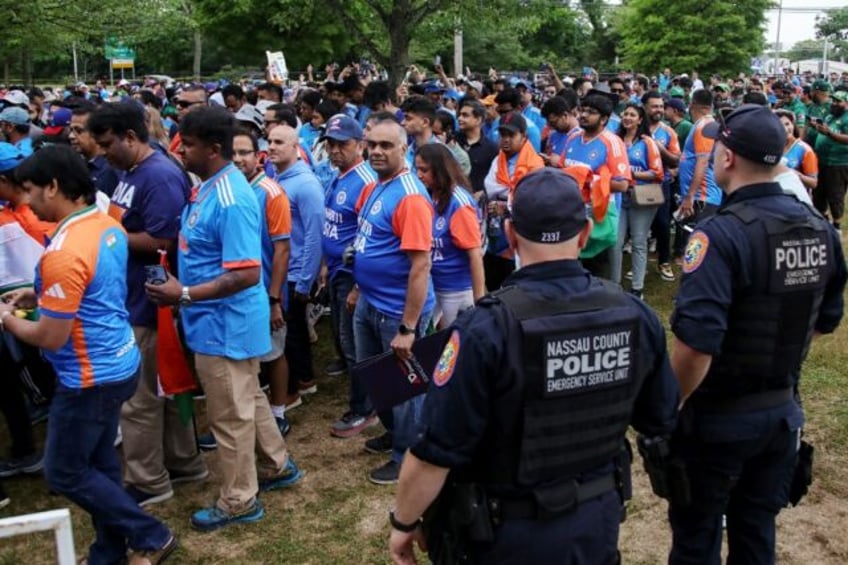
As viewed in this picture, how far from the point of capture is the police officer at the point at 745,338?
9.07ft

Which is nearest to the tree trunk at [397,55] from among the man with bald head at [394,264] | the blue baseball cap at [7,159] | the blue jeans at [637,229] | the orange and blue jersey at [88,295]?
the blue jeans at [637,229]

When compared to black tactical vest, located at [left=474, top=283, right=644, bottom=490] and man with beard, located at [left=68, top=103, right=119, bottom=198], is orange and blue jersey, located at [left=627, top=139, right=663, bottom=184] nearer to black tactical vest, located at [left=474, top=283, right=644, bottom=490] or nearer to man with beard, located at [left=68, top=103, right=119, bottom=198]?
man with beard, located at [left=68, top=103, right=119, bottom=198]

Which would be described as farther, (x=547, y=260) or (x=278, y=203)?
(x=278, y=203)

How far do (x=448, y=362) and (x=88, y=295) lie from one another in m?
1.80

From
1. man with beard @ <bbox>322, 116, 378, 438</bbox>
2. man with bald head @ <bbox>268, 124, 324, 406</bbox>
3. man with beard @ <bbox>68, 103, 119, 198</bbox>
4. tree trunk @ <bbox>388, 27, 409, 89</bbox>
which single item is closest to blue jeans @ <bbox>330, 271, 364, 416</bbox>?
man with beard @ <bbox>322, 116, 378, 438</bbox>

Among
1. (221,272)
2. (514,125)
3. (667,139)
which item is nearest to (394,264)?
(221,272)

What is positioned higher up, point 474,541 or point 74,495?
point 474,541

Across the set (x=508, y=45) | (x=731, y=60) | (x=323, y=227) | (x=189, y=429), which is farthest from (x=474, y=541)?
(x=508, y=45)

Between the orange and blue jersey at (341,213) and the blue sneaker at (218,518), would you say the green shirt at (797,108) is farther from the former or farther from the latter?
the blue sneaker at (218,518)

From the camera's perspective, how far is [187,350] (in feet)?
13.5

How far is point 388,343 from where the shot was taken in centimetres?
444

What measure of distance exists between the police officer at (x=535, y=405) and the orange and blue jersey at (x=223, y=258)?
1.70m

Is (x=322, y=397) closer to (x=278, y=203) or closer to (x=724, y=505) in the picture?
(x=278, y=203)

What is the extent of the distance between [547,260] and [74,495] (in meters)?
2.39
